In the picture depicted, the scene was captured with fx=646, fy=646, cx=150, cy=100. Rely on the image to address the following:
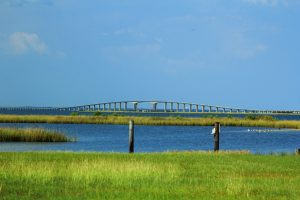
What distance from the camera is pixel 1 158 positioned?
25.0 metres

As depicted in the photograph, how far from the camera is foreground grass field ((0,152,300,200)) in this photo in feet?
52.8

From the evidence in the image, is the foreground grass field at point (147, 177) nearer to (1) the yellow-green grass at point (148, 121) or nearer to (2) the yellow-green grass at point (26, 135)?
(2) the yellow-green grass at point (26, 135)

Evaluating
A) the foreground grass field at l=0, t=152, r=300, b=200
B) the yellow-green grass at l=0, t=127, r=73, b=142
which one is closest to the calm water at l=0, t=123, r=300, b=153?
the yellow-green grass at l=0, t=127, r=73, b=142

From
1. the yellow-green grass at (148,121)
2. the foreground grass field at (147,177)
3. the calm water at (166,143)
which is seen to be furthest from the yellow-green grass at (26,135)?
the yellow-green grass at (148,121)

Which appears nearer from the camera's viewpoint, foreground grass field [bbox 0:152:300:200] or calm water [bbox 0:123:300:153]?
foreground grass field [bbox 0:152:300:200]

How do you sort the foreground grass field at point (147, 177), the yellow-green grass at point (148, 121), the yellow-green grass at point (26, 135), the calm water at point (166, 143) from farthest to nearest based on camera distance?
the yellow-green grass at point (148, 121) < the yellow-green grass at point (26, 135) < the calm water at point (166, 143) < the foreground grass field at point (147, 177)

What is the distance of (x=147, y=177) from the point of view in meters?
19.3

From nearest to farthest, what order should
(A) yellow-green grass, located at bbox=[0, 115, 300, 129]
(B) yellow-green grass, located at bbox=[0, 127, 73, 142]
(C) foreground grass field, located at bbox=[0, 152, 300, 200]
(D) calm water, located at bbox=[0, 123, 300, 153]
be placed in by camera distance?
(C) foreground grass field, located at bbox=[0, 152, 300, 200] < (D) calm water, located at bbox=[0, 123, 300, 153] < (B) yellow-green grass, located at bbox=[0, 127, 73, 142] < (A) yellow-green grass, located at bbox=[0, 115, 300, 129]

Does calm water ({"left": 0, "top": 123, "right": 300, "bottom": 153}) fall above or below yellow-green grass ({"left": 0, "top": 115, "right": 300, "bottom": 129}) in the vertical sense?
below

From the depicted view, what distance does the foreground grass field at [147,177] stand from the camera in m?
16.1

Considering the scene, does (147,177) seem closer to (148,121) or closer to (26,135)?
(26,135)

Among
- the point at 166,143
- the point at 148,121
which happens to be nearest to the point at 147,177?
the point at 166,143

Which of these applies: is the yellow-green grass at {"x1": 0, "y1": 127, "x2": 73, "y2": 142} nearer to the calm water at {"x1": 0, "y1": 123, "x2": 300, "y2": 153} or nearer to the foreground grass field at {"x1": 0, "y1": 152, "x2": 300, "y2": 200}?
the calm water at {"x1": 0, "y1": 123, "x2": 300, "y2": 153}

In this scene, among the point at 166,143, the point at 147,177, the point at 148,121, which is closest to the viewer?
the point at 147,177
